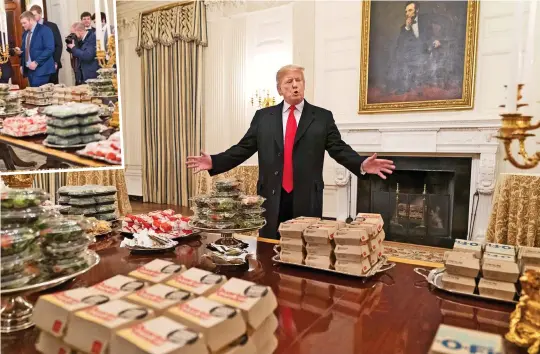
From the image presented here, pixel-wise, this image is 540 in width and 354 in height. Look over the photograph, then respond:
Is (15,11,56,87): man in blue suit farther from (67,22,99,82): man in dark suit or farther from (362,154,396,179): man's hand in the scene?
(362,154,396,179): man's hand

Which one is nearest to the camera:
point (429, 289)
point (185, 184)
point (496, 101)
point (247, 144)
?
point (429, 289)

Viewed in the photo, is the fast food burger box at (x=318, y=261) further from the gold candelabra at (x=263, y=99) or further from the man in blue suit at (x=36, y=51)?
the gold candelabra at (x=263, y=99)

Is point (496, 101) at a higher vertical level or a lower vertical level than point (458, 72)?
lower

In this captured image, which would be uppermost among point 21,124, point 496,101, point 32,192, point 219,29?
point 219,29

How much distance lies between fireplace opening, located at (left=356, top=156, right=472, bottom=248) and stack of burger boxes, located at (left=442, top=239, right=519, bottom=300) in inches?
146

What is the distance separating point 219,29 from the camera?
621 cm

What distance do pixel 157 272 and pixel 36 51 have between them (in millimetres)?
783

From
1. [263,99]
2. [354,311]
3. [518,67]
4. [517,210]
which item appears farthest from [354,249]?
[263,99]

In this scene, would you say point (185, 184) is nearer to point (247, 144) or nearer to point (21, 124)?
point (247, 144)

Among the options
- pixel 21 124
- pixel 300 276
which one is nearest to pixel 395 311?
pixel 300 276

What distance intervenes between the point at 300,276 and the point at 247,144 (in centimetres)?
117

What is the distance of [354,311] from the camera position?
882 mm

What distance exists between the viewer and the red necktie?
2.03m

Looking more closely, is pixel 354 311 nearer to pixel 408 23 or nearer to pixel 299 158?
pixel 299 158
